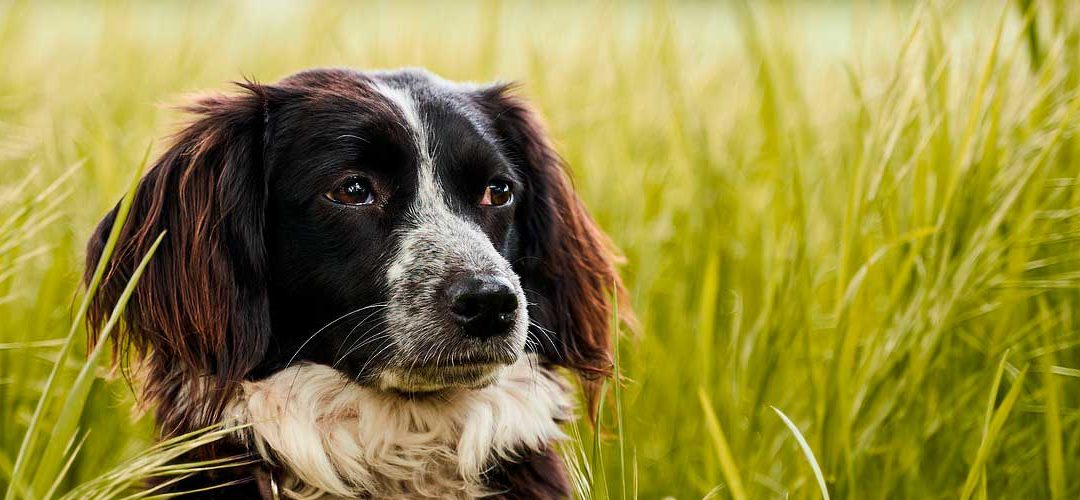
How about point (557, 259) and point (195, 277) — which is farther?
point (557, 259)

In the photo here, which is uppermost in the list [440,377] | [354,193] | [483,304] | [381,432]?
[354,193]

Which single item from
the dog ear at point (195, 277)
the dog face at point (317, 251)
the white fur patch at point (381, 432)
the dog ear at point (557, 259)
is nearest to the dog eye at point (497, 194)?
the dog face at point (317, 251)

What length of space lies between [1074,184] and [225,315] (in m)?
2.23

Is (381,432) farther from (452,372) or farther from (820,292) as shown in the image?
(820,292)

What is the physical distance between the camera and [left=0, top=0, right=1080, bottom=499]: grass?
262cm

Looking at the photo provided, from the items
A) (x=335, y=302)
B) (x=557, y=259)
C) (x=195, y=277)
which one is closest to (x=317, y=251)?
(x=335, y=302)

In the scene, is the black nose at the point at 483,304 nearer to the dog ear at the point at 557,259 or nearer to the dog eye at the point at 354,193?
the dog eye at the point at 354,193

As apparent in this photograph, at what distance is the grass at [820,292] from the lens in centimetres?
262

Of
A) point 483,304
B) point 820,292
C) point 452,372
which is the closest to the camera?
point 483,304

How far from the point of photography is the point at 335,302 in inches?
103

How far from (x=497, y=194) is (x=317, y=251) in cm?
53

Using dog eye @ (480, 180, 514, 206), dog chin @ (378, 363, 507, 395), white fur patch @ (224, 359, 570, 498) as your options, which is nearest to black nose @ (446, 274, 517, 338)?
dog chin @ (378, 363, 507, 395)

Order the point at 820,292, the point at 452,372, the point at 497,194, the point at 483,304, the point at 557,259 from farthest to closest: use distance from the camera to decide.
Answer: the point at 820,292 < the point at 557,259 < the point at 497,194 < the point at 452,372 < the point at 483,304

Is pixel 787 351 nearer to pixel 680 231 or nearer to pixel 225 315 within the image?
pixel 680 231
